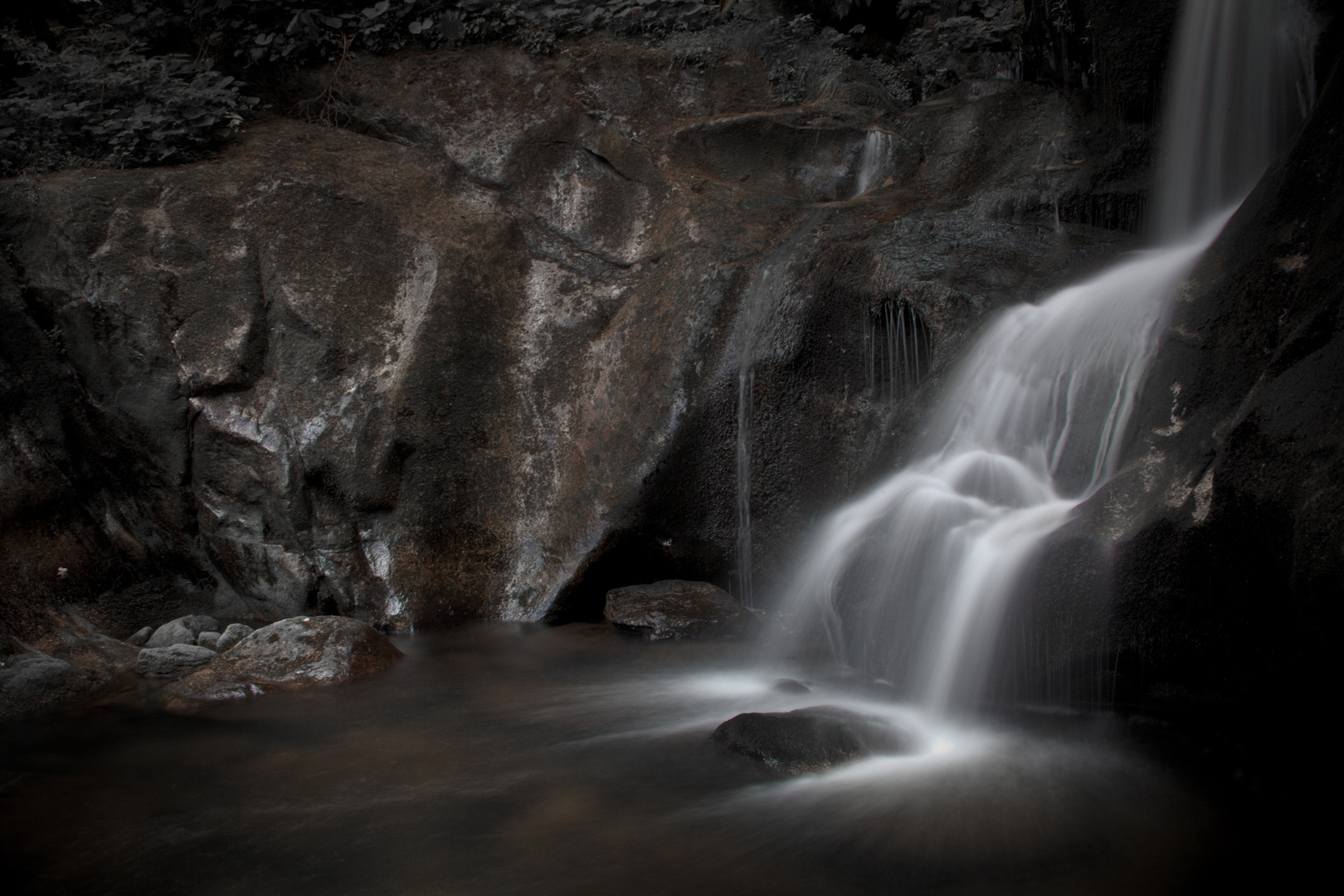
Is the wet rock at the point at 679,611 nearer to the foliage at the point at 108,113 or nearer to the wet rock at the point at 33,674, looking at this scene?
the wet rock at the point at 33,674

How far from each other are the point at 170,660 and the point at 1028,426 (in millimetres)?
5212

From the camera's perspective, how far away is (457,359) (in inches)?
244

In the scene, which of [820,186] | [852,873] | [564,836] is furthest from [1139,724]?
[820,186]

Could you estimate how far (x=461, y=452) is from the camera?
6074 millimetres

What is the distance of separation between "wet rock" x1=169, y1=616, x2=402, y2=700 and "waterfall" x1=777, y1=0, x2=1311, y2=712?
8.73ft

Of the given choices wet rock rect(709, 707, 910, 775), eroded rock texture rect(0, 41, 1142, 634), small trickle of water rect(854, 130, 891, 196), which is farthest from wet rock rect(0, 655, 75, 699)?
small trickle of water rect(854, 130, 891, 196)

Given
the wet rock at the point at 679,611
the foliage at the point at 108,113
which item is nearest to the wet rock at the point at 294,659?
the wet rock at the point at 679,611

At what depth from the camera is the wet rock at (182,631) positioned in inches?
199

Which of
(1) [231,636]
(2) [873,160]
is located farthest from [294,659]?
(2) [873,160]

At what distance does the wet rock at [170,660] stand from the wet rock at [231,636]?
0.28 meters

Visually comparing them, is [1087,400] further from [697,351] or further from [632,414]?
[632,414]

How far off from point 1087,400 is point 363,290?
526 cm

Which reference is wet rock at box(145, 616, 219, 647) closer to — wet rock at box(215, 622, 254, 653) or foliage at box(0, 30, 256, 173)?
wet rock at box(215, 622, 254, 653)

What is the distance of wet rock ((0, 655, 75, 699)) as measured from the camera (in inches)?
159
